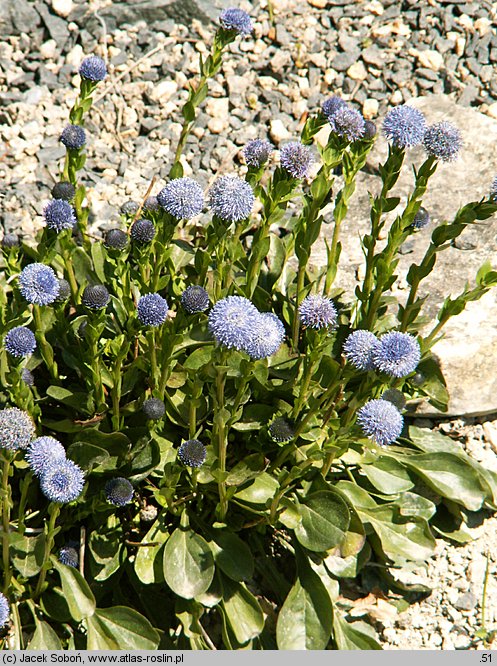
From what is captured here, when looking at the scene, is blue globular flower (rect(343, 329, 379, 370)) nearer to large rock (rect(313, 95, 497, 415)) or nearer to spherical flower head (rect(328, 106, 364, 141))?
spherical flower head (rect(328, 106, 364, 141))

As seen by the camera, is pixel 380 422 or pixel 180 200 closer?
pixel 380 422

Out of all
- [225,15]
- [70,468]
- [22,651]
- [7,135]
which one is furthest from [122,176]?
[22,651]

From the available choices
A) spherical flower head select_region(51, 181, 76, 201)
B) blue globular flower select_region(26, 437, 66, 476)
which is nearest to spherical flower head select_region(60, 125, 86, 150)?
spherical flower head select_region(51, 181, 76, 201)

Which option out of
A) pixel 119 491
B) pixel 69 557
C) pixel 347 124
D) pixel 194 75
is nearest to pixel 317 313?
pixel 347 124

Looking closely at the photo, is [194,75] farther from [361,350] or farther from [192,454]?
[192,454]

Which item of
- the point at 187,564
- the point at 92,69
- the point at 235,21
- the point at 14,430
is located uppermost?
the point at 235,21

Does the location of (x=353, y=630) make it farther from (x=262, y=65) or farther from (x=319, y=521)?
(x=262, y=65)
